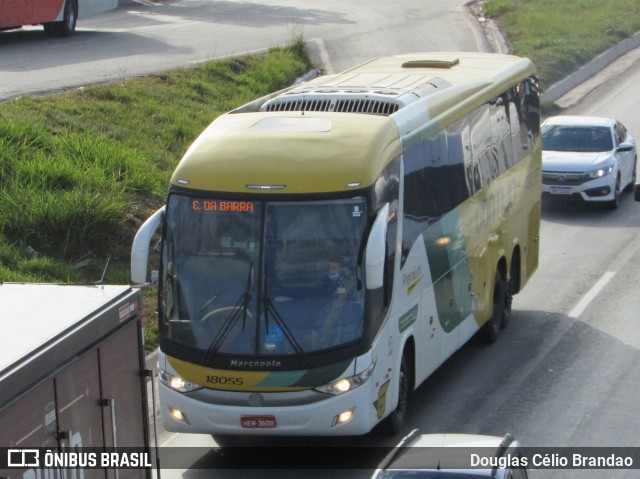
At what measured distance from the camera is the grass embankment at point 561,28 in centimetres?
3816

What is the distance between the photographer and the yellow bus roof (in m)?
11.2

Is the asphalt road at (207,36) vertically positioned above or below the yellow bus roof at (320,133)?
below

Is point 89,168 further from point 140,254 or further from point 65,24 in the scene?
point 65,24

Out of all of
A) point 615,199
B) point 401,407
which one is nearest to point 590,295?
point 615,199

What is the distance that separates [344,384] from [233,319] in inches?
47.4

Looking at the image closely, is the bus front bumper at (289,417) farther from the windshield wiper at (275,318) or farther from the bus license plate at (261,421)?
the windshield wiper at (275,318)

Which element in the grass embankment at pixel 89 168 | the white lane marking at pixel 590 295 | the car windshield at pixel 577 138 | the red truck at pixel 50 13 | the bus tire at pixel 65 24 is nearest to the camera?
the grass embankment at pixel 89 168

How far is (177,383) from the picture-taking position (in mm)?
11344

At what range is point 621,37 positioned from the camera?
4369cm

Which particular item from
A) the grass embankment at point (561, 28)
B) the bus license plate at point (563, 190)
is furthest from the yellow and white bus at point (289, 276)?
the grass embankment at point (561, 28)

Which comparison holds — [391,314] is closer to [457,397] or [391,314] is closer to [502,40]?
[457,397]

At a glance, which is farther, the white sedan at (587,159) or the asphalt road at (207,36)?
the asphalt road at (207,36)

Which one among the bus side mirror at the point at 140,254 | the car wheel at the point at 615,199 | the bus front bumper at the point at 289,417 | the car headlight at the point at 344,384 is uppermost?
the bus side mirror at the point at 140,254

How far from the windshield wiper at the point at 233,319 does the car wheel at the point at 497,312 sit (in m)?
5.58
